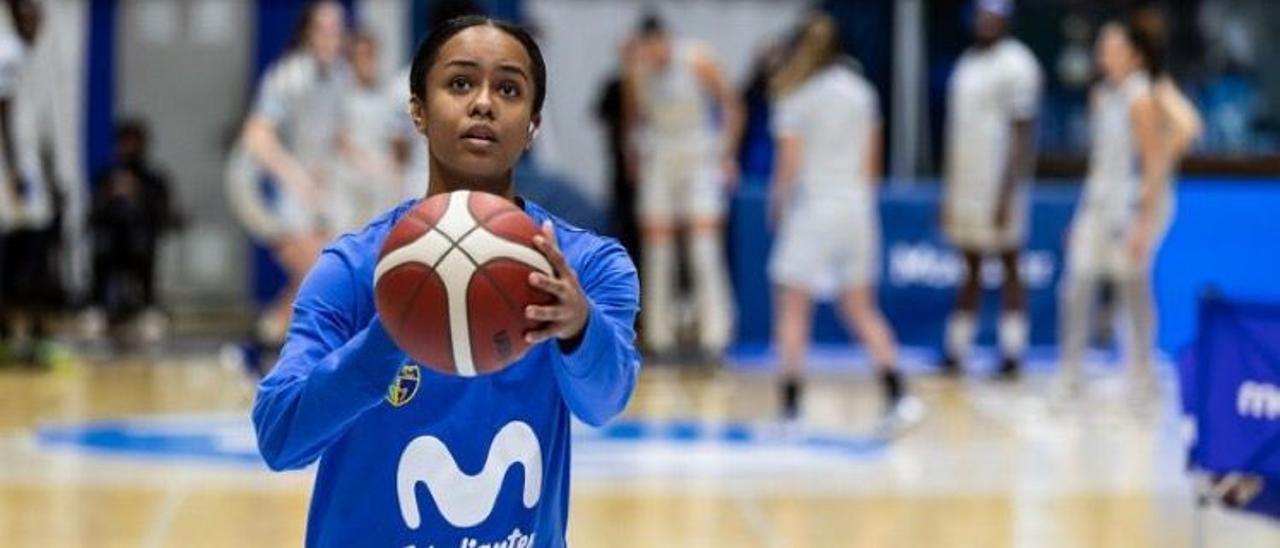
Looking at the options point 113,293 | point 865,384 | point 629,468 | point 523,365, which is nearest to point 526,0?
point 113,293

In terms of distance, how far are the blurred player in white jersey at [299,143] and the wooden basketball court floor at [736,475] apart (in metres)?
0.86

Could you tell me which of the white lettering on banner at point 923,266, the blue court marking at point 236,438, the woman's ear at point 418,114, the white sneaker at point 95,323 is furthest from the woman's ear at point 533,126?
the white sneaker at point 95,323

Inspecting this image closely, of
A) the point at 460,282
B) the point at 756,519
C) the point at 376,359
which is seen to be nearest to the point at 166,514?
the point at 756,519

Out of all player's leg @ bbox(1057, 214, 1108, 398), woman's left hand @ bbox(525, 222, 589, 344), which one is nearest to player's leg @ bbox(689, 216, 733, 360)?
player's leg @ bbox(1057, 214, 1108, 398)

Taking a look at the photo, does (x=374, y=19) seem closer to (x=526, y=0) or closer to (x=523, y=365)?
(x=526, y=0)

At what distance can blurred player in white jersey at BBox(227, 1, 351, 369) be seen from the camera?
12352 millimetres

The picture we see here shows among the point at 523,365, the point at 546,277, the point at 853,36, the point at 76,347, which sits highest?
the point at 546,277

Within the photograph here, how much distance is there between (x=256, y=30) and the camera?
1881 cm

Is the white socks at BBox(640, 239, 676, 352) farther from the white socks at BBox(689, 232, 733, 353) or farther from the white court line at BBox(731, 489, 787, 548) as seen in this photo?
the white court line at BBox(731, 489, 787, 548)

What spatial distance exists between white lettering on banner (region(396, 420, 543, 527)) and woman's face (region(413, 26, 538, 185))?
1.24 ft

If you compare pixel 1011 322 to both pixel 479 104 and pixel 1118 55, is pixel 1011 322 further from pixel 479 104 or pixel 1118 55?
pixel 479 104

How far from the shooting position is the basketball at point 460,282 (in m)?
2.98

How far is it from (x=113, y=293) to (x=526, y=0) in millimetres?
3731

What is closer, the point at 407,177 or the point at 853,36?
the point at 407,177
